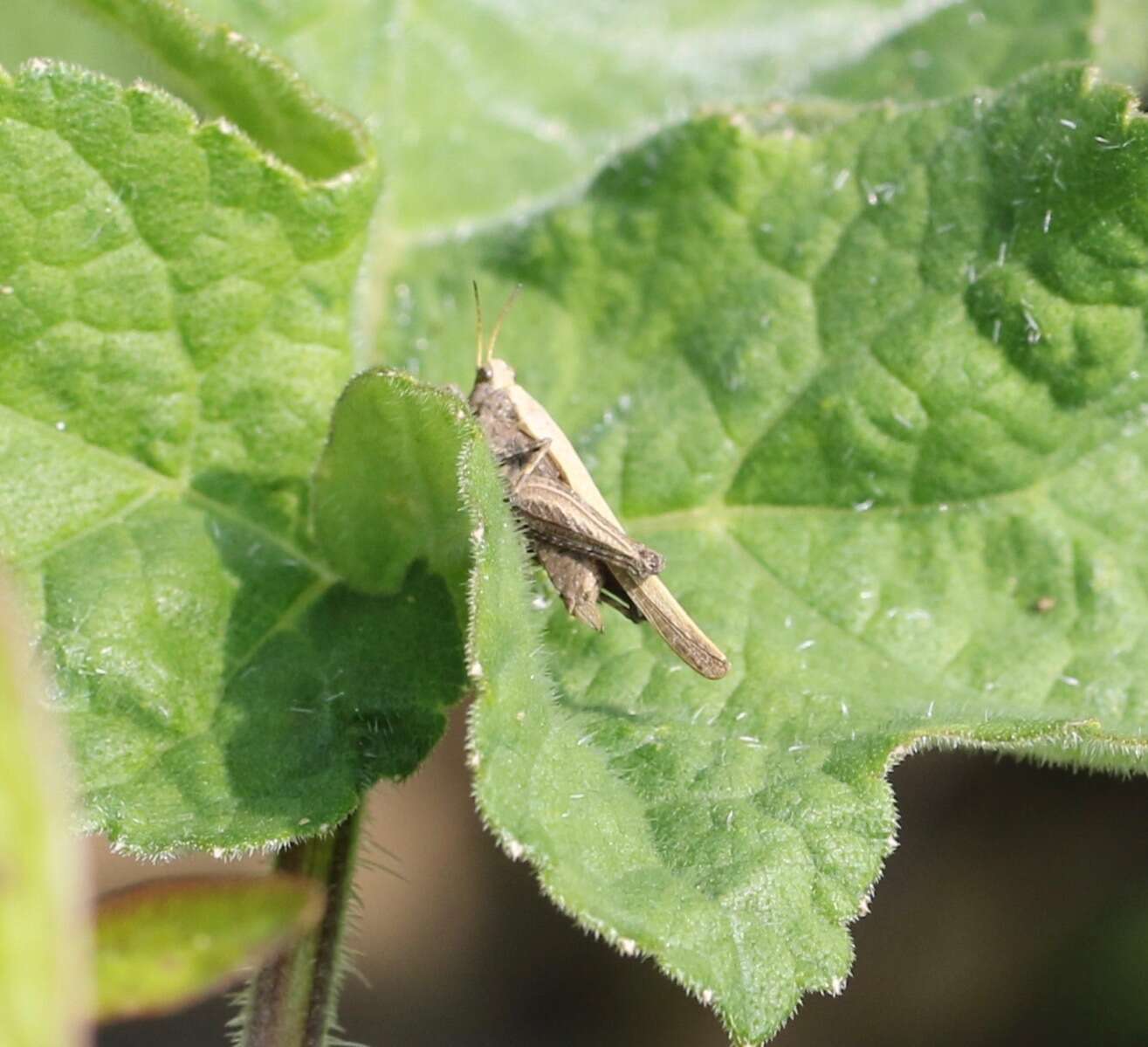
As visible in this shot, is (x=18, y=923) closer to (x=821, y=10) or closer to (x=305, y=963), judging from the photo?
(x=305, y=963)

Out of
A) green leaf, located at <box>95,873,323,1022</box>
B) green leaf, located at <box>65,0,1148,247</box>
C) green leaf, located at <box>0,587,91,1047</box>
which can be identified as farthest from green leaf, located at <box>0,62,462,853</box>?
green leaf, located at <box>0,587,91,1047</box>

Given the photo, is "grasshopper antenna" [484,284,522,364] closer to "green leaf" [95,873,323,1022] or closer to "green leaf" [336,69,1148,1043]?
"green leaf" [336,69,1148,1043]

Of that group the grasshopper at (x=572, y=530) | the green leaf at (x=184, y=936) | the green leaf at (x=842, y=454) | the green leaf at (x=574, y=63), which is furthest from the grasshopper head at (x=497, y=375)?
the green leaf at (x=184, y=936)

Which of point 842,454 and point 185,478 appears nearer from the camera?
point 185,478

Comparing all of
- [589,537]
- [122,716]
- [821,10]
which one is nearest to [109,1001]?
[122,716]

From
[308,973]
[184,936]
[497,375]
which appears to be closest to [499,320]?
[497,375]

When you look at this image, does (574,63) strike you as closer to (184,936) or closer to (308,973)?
(308,973)

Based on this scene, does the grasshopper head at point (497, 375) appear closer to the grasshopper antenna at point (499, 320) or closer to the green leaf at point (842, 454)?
the grasshopper antenna at point (499, 320)
